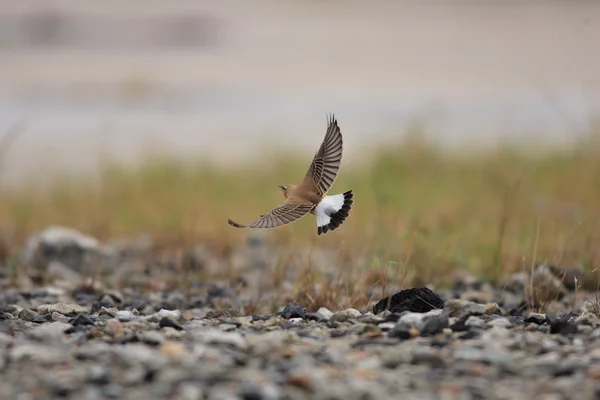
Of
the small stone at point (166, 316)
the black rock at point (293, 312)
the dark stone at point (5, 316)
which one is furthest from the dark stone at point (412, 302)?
the dark stone at point (5, 316)

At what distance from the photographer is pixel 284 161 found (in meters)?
8.75

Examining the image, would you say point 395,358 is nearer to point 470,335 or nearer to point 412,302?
point 470,335

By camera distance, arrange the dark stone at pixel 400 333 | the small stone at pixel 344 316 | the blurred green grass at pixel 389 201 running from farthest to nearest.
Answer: the blurred green grass at pixel 389 201 < the small stone at pixel 344 316 < the dark stone at pixel 400 333

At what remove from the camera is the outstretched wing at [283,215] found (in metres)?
3.56

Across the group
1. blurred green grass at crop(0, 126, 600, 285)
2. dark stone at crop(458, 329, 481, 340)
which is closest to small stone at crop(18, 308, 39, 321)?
dark stone at crop(458, 329, 481, 340)

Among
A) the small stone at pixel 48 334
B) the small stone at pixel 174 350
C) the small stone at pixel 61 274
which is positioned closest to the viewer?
the small stone at pixel 174 350

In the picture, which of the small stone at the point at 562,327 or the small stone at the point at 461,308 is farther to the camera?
the small stone at the point at 461,308

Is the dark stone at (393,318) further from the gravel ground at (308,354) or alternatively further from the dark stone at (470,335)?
the dark stone at (470,335)

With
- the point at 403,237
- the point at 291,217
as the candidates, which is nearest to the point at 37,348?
the point at 291,217

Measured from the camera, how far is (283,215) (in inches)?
144

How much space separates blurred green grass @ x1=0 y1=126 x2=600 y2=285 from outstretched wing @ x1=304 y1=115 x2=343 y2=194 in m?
1.81

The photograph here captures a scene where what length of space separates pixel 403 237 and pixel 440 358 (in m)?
1.69

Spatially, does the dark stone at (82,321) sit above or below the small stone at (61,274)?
above

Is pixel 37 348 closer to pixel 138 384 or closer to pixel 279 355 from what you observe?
pixel 138 384
